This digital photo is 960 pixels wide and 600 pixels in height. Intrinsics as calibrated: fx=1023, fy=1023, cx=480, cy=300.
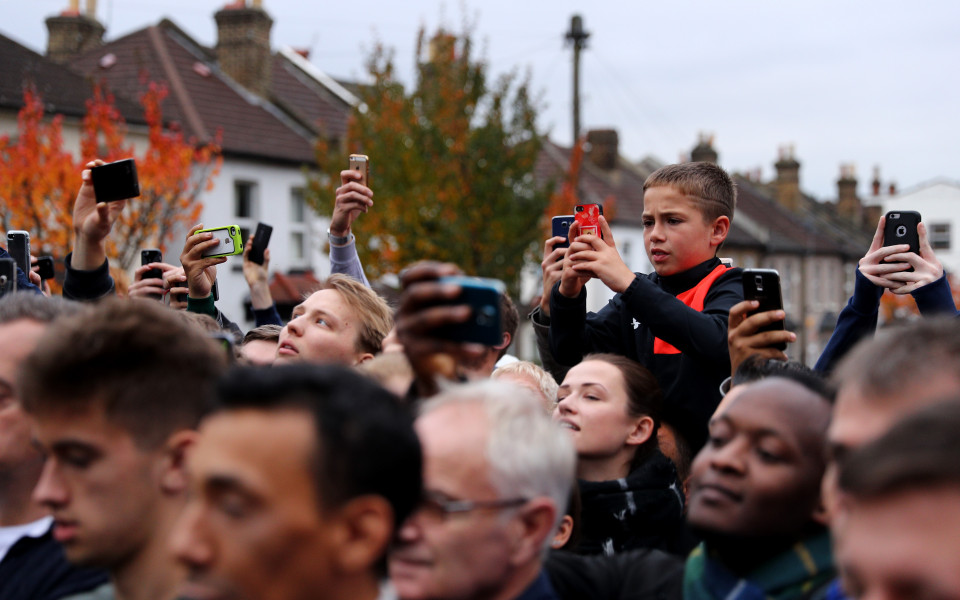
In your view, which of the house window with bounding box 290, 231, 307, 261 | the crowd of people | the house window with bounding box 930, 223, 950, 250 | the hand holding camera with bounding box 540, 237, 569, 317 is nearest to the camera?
the crowd of people

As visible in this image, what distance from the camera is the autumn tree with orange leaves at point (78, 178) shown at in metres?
17.8

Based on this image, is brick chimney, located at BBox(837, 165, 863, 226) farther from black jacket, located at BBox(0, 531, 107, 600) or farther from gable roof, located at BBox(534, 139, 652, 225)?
black jacket, located at BBox(0, 531, 107, 600)

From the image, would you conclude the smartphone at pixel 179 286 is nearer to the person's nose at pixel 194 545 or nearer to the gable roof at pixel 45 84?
the person's nose at pixel 194 545

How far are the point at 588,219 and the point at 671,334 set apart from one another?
24.4 inches

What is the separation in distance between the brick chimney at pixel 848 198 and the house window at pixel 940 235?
7.54m

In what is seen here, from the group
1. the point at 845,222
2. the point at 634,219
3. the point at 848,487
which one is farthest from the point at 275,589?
the point at 845,222

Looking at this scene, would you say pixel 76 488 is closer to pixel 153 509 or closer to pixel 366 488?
pixel 153 509

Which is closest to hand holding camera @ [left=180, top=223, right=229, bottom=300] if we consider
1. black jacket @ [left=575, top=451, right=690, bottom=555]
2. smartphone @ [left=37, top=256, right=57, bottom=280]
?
smartphone @ [left=37, top=256, right=57, bottom=280]

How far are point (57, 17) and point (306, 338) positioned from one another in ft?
87.6

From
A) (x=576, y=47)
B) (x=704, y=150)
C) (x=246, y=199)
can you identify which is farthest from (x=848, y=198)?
(x=246, y=199)

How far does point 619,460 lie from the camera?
3893 millimetres

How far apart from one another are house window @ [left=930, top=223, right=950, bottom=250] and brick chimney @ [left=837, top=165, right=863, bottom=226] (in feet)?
24.7

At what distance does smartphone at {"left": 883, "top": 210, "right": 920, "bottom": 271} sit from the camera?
3.96 metres

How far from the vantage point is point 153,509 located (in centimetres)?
241
